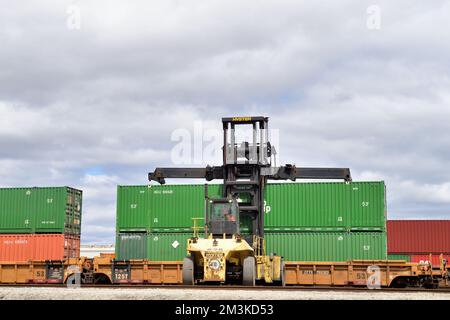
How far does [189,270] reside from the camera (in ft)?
67.1

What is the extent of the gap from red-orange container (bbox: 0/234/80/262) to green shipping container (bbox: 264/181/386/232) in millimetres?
10234

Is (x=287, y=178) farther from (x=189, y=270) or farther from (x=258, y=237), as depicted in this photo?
(x=189, y=270)

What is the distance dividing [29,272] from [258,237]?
33.6 feet

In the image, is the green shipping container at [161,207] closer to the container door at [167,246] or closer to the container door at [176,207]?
the container door at [176,207]

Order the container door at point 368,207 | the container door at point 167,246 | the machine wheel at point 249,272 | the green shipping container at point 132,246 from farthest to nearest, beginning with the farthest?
1. the green shipping container at point 132,246
2. the container door at point 167,246
3. the container door at point 368,207
4. the machine wheel at point 249,272

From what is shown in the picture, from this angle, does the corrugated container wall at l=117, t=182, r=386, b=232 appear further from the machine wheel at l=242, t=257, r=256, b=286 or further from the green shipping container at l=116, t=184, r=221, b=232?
the machine wheel at l=242, t=257, r=256, b=286

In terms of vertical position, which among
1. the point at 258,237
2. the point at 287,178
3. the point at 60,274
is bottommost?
the point at 60,274

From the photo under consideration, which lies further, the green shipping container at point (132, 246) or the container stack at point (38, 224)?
the container stack at point (38, 224)

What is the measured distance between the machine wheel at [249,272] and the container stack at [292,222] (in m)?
5.56

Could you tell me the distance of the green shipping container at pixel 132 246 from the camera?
26.5 m

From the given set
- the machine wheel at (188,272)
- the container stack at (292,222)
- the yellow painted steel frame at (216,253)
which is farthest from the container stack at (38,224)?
the yellow painted steel frame at (216,253)

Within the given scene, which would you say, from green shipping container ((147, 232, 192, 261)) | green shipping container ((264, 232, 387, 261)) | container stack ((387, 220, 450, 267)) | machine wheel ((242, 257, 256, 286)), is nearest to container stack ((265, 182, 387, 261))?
green shipping container ((264, 232, 387, 261))

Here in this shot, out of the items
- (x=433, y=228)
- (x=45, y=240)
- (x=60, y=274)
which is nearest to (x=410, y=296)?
(x=60, y=274)
